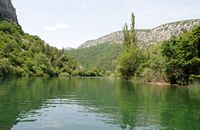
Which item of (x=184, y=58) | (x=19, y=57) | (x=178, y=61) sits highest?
(x=19, y=57)

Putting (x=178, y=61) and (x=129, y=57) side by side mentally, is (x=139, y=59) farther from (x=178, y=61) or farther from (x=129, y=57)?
(x=178, y=61)

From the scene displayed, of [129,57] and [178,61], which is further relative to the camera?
[129,57]

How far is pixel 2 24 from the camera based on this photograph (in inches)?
7313

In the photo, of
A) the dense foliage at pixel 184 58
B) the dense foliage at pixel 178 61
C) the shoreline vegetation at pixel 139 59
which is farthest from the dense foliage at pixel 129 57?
the dense foliage at pixel 184 58

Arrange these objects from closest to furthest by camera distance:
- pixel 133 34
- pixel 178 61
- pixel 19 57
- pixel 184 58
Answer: pixel 184 58
pixel 178 61
pixel 133 34
pixel 19 57

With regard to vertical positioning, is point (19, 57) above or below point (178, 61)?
above

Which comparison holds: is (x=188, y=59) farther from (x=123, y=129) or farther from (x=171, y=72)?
(x=123, y=129)

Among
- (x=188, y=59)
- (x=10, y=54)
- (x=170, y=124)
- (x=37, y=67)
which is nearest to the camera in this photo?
(x=170, y=124)

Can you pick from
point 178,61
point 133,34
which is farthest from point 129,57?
point 178,61

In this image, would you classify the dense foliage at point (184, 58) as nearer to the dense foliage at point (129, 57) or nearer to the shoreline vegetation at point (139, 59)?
the shoreline vegetation at point (139, 59)

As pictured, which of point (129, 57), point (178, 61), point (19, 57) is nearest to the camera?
point (178, 61)

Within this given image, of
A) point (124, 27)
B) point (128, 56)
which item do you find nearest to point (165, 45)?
point (128, 56)

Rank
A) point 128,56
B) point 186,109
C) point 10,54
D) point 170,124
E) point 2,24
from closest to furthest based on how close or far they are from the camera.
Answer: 1. point 170,124
2. point 186,109
3. point 128,56
4. point 10,54
5. point 2,24

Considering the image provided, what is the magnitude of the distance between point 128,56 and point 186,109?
7825 centimetres
